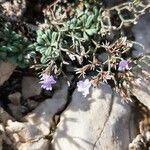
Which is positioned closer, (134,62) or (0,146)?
(0,146)

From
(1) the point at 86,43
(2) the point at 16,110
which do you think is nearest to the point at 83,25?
(1) the point at 86,43

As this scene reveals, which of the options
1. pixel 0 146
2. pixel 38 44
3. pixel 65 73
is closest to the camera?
pixel 0 146

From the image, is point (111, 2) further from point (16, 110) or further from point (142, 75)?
point (16, 110)

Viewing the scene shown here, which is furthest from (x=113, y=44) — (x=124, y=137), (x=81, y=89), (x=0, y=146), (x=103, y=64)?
(x=0, y=146)

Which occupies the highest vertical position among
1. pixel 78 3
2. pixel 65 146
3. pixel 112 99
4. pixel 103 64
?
pixel 78 3

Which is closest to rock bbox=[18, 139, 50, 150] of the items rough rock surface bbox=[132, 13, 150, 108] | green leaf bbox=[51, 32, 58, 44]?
green leaf bbox=[51, 32, 58, 44]

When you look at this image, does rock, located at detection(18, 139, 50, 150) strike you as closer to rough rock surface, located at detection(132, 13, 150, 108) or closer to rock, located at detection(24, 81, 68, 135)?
rock, located at detection(24, 81, 68, 135)

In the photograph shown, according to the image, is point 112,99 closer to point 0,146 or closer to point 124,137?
point 124,137
